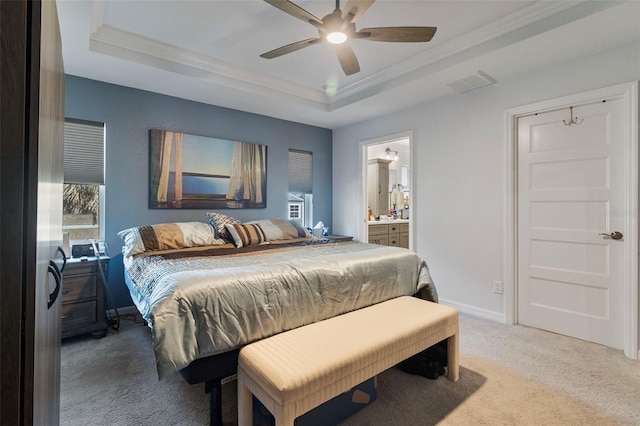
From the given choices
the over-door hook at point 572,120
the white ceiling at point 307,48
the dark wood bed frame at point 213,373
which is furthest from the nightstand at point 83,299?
the over-door hook at point 572,120

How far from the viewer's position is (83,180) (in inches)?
121

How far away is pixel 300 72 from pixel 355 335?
2849mm

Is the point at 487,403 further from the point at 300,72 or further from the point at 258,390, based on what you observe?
the point at 300,72

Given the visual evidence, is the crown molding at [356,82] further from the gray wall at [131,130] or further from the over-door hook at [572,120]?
the over-door hook at [572,120]

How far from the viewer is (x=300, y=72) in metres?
3.39

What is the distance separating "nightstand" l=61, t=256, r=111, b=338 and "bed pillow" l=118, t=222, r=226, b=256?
0.32 meters

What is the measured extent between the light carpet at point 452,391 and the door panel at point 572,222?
0.31 meters

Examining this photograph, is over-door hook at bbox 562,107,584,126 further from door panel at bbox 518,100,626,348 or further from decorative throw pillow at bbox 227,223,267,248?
decorative throw pillow at bbox 227,223,267,248

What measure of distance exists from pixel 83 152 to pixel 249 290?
261 cm

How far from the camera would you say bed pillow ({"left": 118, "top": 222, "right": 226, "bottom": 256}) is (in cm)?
276

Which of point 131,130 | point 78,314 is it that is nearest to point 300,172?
point 131,130

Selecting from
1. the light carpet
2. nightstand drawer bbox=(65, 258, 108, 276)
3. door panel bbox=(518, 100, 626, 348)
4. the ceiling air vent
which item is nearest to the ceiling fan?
the ceiling air vent

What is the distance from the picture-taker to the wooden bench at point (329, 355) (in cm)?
132

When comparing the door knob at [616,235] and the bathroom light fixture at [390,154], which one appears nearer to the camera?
the door knob at [616,235]
